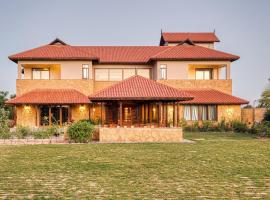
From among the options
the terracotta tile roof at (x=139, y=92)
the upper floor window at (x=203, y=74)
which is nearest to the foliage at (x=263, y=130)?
the terracotta tile roof at (x=139, y=92)

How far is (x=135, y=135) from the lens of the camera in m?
19.6

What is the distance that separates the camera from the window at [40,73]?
3206 cm

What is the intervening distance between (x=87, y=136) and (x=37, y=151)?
182 inches

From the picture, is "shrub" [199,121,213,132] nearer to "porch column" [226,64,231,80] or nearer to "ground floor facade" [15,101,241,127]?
"ground floor facade" [15,101,241,127]

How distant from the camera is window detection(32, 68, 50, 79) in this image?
32062 mm

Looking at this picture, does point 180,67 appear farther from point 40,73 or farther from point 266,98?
point 40,73

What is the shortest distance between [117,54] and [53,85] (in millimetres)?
7498

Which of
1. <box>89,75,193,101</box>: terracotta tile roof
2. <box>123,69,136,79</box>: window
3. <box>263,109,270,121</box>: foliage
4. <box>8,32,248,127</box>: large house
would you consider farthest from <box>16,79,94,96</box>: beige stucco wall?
<box>263,109,270,121</box>: foliage

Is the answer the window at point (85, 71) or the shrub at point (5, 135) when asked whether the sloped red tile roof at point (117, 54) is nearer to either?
the window at point (85, 71)

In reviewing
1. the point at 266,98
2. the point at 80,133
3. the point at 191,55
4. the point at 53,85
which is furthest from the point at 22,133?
the point at 266,98

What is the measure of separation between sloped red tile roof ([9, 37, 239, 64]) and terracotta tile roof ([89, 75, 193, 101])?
963 cm

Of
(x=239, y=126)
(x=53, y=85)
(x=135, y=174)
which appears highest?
(x=53, y=85)

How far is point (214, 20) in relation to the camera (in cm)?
4244

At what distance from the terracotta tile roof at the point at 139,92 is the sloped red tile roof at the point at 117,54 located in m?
9.63
